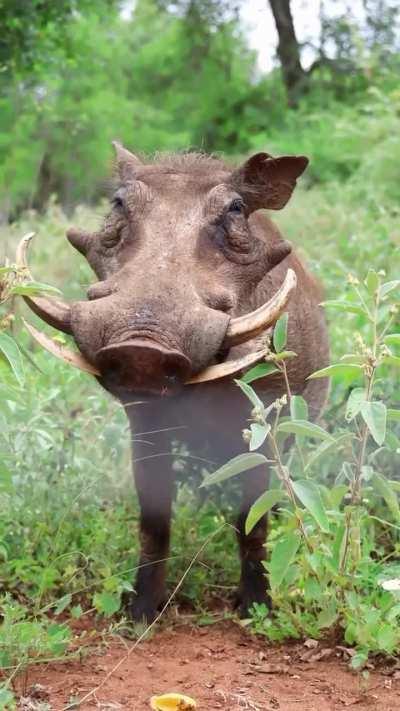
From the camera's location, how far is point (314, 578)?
2945 millimetres

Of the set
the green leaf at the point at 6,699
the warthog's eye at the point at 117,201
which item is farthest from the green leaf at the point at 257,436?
the warthog's eye at the point at 117,201

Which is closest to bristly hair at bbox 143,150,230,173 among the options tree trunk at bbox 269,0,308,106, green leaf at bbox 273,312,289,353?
green leaf at bbox 273,312,289,353

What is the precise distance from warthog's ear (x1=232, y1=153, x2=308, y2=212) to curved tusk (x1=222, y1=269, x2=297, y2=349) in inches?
22.5

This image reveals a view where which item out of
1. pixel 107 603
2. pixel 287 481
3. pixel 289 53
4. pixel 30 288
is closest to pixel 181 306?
pixel 30 288

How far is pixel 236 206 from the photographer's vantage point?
3.59 metres

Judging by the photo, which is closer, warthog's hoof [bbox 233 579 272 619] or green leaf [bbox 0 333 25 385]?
green leaf [bbox 0 333 25 385]

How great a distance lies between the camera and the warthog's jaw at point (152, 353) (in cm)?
283

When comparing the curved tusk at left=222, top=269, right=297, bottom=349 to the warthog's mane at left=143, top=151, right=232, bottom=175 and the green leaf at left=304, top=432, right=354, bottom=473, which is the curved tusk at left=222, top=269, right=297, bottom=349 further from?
the warthog's mane at left=143, top=151, right=232, bottom=175

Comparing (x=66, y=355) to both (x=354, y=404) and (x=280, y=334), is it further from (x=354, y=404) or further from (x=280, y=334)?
(x=354, y=404)

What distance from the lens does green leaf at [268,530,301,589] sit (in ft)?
9.01

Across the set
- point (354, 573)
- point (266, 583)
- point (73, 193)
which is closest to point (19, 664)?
point (354, 573)

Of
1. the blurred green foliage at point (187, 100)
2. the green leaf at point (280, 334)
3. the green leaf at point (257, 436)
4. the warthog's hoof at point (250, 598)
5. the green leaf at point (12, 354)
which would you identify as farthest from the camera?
the blurred green foliage at point (187, 100)

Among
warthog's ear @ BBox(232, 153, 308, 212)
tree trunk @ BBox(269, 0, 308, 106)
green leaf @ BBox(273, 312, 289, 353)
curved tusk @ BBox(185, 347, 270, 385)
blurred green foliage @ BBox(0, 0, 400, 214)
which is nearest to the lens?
green leaf @ BBox(273, 312, 289, 353)

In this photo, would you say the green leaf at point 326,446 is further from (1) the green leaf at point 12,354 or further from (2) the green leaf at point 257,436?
(1) the green leaf at point 12,354
